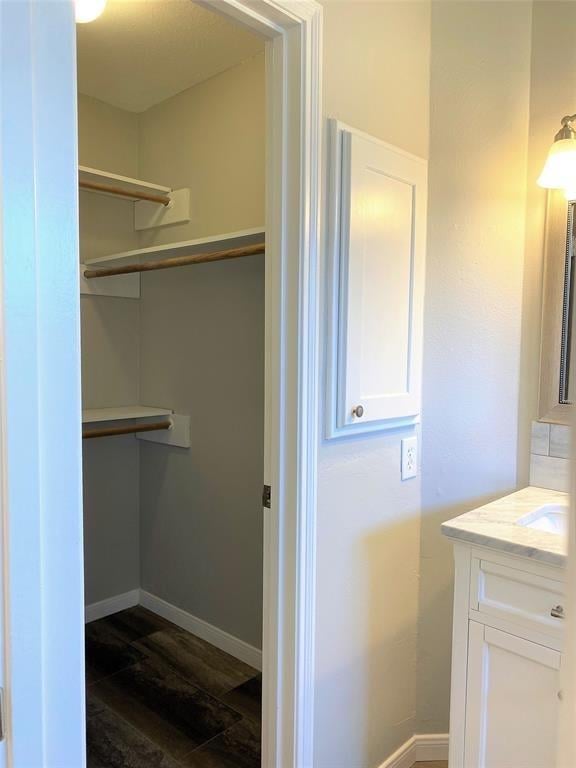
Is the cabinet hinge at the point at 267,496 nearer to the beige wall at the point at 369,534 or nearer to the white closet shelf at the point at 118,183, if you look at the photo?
the beige wall at the point at 369,534

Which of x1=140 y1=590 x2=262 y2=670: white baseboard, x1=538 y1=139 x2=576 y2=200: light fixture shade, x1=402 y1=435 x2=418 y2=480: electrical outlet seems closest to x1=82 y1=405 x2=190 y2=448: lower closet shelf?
x1=140 y1=590 x2=262 y2=670: white baseboard

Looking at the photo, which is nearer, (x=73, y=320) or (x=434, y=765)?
(x=73, y=320)

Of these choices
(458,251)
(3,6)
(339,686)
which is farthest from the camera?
(458,251)

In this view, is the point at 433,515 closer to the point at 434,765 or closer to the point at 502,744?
the point at 502,744

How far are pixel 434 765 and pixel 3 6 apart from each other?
2262 millimetres

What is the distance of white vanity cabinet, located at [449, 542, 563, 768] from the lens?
1347 millimetres

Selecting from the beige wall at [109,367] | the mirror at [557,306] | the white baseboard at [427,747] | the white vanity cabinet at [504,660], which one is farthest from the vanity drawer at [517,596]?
the beige wall at [109,367]

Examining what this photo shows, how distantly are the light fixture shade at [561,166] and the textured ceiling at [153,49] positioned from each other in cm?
100

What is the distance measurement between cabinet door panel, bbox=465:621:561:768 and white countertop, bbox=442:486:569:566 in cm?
23

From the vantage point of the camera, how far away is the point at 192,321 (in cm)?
256

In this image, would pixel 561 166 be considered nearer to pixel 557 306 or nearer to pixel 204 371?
pixel 557 306

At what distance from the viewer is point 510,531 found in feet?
4.74

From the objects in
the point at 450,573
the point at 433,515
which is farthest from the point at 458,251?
the point at 450,573

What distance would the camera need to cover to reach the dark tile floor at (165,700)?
193 cm
